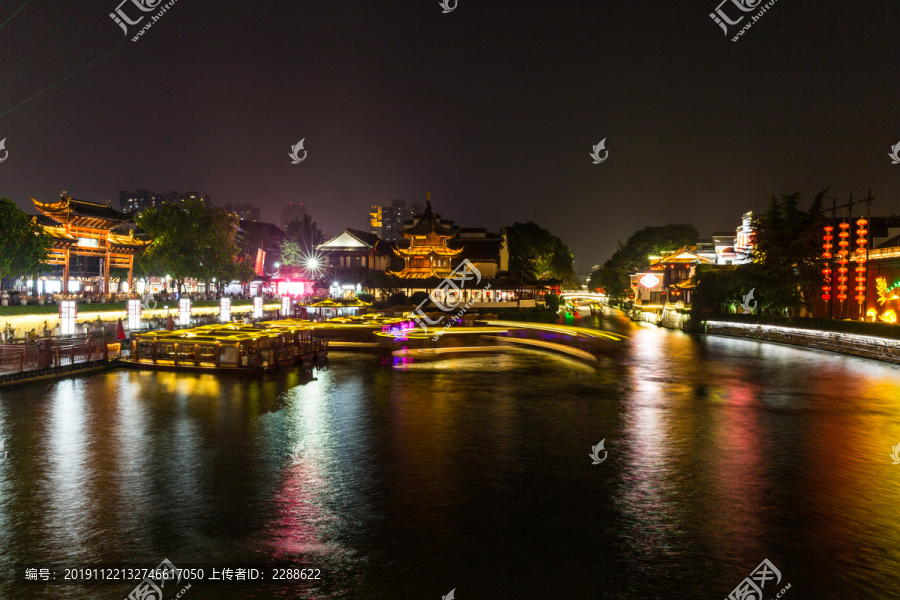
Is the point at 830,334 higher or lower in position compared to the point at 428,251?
lower

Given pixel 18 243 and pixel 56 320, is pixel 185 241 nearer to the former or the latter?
pixel 18 243

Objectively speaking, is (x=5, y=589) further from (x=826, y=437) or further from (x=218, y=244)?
(x=218, y=244)

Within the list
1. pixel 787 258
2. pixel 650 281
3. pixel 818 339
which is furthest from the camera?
pixel 650 281

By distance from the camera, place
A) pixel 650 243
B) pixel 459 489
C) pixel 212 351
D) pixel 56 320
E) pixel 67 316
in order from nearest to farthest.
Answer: pixel 459 489 → pixel 212 351 → pixel 67 316 → pixel 56 320 → pixel 650 243

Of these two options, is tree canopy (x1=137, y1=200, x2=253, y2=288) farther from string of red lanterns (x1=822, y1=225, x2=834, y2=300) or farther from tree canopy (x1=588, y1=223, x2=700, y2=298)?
tree canopy (x1=588, y1=223, x2=700, y2=298)

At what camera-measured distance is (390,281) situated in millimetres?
66625

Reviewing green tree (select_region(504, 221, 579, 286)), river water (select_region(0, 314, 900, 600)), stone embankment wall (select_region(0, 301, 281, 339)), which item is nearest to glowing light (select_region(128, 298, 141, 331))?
stone embankment wall (select_region(0, 301, 281, 339))

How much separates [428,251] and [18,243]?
40.5 m

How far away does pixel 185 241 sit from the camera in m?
51.9

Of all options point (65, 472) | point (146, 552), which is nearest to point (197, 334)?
point (65, 472)

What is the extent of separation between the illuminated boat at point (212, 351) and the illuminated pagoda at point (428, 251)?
4342 centimetres

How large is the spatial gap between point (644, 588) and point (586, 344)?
93.9 feet

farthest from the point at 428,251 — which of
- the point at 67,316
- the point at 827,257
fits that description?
the point at 67,316

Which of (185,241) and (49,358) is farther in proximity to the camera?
(185,241)
